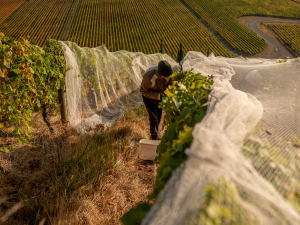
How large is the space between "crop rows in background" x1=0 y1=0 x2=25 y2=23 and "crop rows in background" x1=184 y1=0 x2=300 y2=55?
109 ft

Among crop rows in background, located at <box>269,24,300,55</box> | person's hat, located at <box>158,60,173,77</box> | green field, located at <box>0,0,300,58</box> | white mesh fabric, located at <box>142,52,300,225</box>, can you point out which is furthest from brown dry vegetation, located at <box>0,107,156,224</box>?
crop rows in background, located at <box>269,24,300,55</box>

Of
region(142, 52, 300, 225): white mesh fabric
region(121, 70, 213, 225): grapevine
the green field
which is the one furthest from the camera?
the green field

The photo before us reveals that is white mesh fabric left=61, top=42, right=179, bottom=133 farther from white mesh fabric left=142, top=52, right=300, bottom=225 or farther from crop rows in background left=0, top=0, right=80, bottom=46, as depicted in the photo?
crop rows in background left=0, top=0, right=80, bottom=46

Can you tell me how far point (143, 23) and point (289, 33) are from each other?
2474cm

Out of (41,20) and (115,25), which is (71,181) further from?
(41,20)

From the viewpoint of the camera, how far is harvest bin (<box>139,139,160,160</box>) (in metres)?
3.12

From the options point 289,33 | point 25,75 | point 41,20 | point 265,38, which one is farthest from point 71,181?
point 289,33

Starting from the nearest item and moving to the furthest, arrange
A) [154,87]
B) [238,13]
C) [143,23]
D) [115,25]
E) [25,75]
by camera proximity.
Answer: [25,75]
[154,87]
[115,25]
[143,23]
[238,13]

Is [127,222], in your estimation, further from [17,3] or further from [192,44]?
[17,3]

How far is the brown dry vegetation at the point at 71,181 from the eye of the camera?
207 centimetres

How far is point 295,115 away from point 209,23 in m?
36.4

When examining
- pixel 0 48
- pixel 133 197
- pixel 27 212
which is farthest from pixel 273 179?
pixel 0 48

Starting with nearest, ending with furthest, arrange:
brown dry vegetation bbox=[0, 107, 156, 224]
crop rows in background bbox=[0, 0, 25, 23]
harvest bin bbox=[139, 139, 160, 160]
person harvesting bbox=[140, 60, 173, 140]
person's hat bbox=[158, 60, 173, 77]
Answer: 1. brown dry vegetation bbox=[0, 107, 156, 224]
2. harvest bin bbox=[139, 139, 160, 160]
3. person's hat bbox=[158, 60, 173, 77]
4. person harvesting bbox=[140, 60, 173, 140]
5. crop rows in background bbox=[0, 0, 25, 23]

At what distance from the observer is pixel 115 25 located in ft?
101
